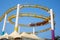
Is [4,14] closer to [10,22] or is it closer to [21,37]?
[10,22]

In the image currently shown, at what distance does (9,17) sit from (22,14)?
3056 mm

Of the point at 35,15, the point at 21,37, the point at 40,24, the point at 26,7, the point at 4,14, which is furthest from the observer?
the point at 40,24

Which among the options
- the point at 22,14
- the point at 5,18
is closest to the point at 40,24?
the point at 22,14

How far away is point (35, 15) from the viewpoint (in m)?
18.9

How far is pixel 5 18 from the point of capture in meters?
20.7

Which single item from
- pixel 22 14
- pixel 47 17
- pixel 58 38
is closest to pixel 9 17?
pixel 22 14

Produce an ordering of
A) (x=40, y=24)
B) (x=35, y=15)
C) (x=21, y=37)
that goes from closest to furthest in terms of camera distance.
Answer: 1. (x=21, y=37)
2. (x=35, y=15)
3. (x=40, y=24)

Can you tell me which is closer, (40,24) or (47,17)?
(47,17)

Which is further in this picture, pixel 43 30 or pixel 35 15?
pixel 43 30

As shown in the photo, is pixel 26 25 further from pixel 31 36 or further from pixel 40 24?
pixel 31 36

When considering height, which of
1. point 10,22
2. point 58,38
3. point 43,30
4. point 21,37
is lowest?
point 21,37

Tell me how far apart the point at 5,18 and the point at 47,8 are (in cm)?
735

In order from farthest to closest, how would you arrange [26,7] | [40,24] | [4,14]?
[40,24], [4,14], [26,7]

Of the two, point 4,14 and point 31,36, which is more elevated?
point 4,14
